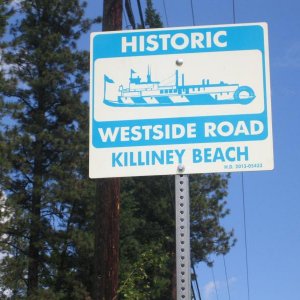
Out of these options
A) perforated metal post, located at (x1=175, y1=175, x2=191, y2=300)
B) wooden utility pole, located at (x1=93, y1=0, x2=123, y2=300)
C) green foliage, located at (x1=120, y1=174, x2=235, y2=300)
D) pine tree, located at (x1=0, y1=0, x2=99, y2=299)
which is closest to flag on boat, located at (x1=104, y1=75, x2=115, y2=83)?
perforated metal post, located at (x1=175, y1=175, x2=191, y2=300)

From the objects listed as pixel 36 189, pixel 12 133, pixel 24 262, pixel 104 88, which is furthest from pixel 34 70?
pixel 104 88

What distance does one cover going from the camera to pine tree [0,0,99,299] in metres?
29.2

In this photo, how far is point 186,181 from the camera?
3215 mm

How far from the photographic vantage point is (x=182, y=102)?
132 inches

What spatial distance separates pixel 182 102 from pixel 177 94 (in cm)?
5

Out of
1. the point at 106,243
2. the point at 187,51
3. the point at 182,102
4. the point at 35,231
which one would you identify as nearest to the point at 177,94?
the point at 182,102

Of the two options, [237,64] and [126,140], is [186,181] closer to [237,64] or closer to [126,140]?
[126,140]

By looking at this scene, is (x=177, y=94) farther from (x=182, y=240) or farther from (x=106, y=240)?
(x=106, y=240)

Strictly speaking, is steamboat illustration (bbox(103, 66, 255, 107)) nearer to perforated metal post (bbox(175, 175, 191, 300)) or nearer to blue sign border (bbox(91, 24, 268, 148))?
blue sign border (bbox(91, 24, 268, 148))

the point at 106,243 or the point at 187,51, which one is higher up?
the point at 187,51

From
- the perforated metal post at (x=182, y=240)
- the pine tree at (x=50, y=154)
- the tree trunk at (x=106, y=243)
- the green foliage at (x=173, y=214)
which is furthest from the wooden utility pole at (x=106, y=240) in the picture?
the green foliage at (x=173, y=214)

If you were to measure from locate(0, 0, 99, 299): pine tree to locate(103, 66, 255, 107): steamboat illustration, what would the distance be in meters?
24.6

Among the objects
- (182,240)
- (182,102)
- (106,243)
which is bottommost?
(182,240)

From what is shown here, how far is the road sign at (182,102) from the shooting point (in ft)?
10.7
